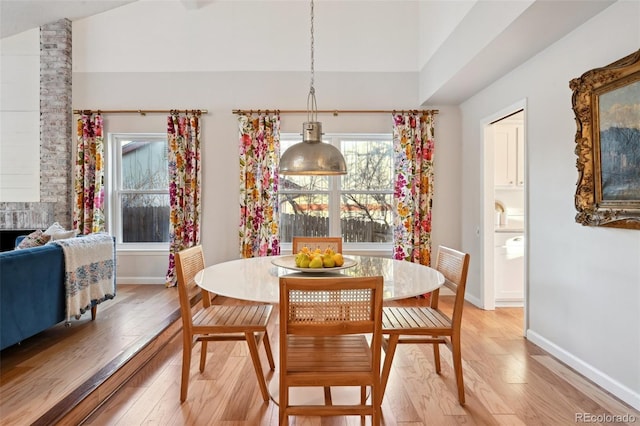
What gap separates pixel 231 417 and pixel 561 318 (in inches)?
94.3

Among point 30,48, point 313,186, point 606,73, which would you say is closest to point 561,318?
point 606,73

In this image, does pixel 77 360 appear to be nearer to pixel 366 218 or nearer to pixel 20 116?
pixel 366 218

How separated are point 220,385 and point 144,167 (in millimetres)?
3402

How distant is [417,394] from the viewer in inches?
86.7

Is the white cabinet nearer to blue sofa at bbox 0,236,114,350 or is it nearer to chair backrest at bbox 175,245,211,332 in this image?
chair backrest at bbox 175,245,211,332

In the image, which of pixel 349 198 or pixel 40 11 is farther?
pixel 349 198

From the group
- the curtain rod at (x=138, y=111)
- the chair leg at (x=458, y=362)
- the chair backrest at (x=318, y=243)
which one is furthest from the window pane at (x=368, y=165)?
the chair leg at (x=458, y=362)

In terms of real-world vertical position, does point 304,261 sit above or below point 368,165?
below

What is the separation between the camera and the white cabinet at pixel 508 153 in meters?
4.19

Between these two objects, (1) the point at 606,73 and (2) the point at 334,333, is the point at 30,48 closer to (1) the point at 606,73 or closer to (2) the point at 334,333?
(2) the point at 334,333

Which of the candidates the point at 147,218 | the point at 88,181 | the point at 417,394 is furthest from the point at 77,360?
the point at 88,181

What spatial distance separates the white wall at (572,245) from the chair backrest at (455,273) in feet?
3.06

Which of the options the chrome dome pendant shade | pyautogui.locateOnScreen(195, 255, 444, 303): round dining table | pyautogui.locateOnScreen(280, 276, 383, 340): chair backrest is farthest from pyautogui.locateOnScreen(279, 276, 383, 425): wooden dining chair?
the chrome dome pendant shade

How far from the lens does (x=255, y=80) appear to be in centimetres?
451
